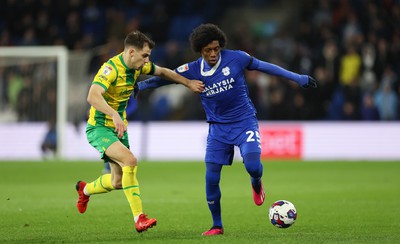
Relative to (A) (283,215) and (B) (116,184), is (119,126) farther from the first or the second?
(A) (283,215)

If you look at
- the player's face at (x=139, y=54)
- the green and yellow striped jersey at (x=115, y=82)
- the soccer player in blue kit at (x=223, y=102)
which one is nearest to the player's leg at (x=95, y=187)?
the green and yellow striped jersey at (x=115, y=82)

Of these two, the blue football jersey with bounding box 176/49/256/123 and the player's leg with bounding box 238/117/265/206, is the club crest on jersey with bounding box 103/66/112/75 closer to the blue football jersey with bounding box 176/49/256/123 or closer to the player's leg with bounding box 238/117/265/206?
the blue football jersey with bounding box 176/49/256/123

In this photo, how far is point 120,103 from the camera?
908cm

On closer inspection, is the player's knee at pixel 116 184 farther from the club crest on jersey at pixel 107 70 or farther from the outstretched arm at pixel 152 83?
the club crest on jersey at pixel 107 70

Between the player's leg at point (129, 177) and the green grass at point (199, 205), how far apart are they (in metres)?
0.24

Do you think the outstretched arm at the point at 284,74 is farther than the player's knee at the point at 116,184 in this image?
No

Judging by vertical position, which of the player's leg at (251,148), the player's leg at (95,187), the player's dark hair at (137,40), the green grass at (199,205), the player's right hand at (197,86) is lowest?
the green grass at (199,205)

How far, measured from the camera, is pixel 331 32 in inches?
928

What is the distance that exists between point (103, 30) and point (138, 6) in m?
1.70

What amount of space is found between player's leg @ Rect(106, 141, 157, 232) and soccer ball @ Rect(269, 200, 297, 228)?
1.39m

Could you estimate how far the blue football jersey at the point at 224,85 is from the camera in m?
8.93

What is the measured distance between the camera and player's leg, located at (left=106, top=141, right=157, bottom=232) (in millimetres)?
8375

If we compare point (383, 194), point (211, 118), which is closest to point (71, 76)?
point (383, 194)

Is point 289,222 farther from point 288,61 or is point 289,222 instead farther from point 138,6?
point 138,6
